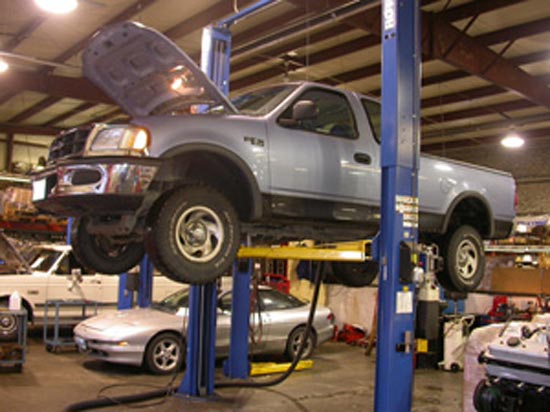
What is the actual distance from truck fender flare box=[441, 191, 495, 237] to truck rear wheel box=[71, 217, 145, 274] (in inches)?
115

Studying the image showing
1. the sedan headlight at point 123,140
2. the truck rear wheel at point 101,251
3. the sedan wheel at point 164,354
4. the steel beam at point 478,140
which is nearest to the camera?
the sedan headlight at point 123,140

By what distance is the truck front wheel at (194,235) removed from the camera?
4.26 m

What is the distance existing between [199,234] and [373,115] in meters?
2.16

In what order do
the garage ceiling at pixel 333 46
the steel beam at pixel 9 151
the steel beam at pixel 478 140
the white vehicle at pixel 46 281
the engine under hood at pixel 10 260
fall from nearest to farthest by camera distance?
the garage ceiling at pixel 333 46 → the white vehicle at pixel 46 281 → the engine under hood at pixel 10 260 → the steel beam at pixel 478 140 → the steel beam at pixel 9 151

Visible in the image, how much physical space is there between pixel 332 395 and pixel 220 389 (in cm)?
152

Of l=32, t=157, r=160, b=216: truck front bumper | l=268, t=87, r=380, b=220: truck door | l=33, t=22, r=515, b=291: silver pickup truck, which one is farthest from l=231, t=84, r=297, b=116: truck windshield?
l=32, t=157, r=160, b=216: truck front bumper

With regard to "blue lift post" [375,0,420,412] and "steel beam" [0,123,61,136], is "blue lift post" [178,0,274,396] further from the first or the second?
"steel beam" [0,123,61,136]

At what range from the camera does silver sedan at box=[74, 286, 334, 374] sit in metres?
9.00

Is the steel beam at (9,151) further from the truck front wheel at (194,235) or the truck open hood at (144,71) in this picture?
the truck front wheel at (194,235)

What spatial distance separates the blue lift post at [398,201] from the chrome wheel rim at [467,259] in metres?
1.54

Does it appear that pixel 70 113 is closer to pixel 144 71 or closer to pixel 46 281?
pixel 46 281

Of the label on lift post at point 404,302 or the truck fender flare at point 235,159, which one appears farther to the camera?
the label on lift post at point 404,302

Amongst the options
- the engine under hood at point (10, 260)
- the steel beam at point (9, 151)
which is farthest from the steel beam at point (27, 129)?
the engine under hood at point (10, 260)

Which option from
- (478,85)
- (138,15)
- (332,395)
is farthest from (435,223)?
(478,85)
